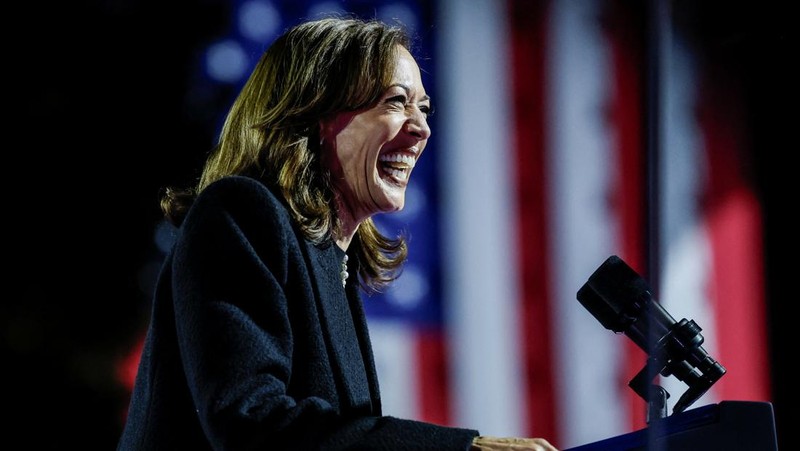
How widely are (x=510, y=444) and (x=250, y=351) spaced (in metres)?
0.30

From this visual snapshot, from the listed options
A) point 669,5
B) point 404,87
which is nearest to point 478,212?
point 669,5

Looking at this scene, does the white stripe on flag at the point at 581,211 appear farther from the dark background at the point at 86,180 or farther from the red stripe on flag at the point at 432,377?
the dark background at the point at 86,180

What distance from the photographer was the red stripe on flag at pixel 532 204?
8.62ft

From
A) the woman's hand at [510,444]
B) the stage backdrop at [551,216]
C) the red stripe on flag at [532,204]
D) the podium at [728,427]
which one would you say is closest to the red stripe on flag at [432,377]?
the stage backdrop at [551,216]

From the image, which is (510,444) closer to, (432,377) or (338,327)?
(338,327)

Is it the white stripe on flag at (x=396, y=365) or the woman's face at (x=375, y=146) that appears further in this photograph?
the white stripe on flag at (x=396, y=365)

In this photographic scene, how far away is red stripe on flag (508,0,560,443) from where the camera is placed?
2.63 meters

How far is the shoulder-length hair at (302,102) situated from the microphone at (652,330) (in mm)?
426

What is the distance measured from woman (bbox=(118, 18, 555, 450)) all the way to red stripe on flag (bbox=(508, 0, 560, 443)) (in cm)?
112

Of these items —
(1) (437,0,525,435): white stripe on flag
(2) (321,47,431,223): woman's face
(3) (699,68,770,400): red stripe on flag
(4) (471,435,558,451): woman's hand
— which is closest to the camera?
(4) (471,435,558,451): woman's hand

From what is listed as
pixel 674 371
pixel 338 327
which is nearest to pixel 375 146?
pixel 338 327

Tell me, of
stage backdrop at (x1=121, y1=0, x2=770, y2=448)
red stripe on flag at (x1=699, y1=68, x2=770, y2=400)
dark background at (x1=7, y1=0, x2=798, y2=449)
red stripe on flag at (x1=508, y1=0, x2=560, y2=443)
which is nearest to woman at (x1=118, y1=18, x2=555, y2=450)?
dark background at (x1=7, y1=0, x2=798, y2=449)

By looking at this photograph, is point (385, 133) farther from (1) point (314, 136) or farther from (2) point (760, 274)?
(2) point (760, 274)

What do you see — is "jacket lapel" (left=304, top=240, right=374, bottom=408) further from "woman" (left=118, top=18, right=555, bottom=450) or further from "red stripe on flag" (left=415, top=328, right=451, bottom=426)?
"red stripe on flag" (left=415, top=328, right=451, bottom=426)
